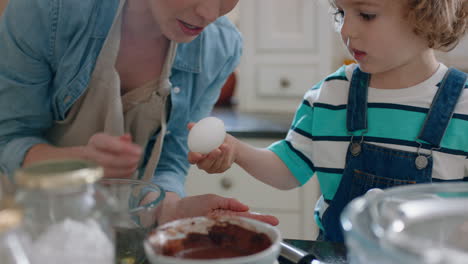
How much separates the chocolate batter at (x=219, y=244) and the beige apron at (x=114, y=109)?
0.52 m

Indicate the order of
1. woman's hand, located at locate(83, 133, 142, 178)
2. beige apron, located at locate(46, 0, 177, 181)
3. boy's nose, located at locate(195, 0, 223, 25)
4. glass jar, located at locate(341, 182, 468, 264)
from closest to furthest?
glass jar, located at locate(341, 182, 468, 264) → woman's hand, located at locate(83, 133, 142, 178) → boy's nose, located at locate(195, 0, 223, 25) → beige apron, located at locate(46, 0, 177, 181)

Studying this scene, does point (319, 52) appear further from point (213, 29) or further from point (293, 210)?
point (213, 29)

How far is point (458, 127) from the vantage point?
98 cm

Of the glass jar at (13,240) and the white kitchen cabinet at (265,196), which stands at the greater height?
the glass jar at (13,240)

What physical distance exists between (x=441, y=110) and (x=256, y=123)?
3.45 feet

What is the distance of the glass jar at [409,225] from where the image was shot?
37 centimetres

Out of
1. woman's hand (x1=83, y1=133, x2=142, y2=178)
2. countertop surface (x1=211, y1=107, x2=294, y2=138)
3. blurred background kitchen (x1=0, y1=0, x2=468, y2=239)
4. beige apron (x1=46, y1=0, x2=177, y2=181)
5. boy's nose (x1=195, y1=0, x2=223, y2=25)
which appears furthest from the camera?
blurred background kitchen (x1=0, y1=0, x2=468, y2=239)

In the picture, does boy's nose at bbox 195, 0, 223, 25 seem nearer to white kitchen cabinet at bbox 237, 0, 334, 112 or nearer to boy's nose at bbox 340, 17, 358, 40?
boy's nose at bbox 340, 17, 358, 40

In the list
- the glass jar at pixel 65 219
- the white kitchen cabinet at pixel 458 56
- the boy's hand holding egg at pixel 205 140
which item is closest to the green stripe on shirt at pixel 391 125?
the boy's hand holding egg at pixel 205 140

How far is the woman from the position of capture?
3.13 ft

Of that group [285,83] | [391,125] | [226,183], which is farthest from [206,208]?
[285,83]

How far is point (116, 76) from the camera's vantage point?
105 cm

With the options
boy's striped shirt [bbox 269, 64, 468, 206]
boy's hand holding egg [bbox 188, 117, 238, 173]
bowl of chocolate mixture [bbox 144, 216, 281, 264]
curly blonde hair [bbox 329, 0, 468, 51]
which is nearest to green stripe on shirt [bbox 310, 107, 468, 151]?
boy's striped shirt [bbox 269, 64, 468, 206]

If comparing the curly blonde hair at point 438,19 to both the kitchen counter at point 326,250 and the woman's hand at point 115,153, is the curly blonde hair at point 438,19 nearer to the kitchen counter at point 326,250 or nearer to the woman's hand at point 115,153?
the kitchen counter at point 326,250
